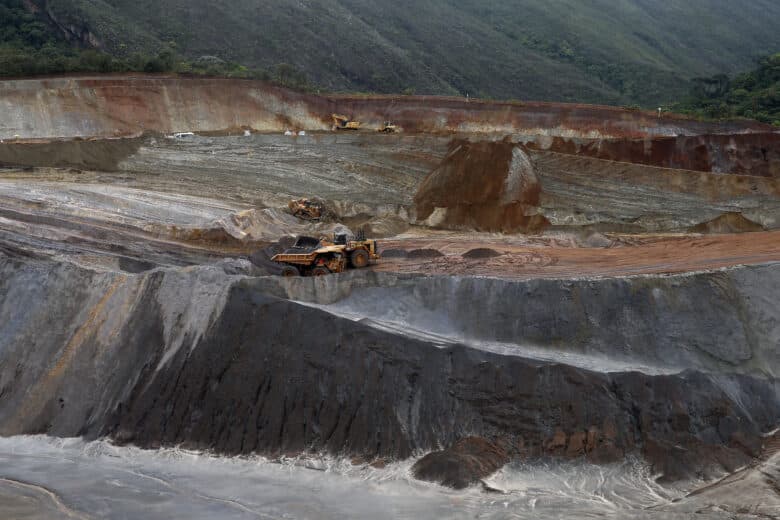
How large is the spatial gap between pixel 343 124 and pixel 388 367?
2413 centimetres

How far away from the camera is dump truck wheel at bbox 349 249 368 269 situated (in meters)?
20.3

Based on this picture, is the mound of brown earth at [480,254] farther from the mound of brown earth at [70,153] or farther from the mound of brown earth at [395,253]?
the mound of brown earth at [70,153]

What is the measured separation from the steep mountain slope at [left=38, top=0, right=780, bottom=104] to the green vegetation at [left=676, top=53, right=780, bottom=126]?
37.5 ft

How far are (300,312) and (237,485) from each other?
3803 mm

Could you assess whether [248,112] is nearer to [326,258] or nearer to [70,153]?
[70,153]

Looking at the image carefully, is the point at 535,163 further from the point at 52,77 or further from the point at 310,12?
→ the point at 310,12

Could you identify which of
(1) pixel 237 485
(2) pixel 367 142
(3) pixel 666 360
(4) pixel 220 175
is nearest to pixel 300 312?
(1) pixel 237 485

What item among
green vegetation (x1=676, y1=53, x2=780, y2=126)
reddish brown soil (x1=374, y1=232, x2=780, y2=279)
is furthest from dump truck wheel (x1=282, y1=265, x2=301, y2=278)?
green vegetation (x1=676, y1=53, x2=780, y2=126)

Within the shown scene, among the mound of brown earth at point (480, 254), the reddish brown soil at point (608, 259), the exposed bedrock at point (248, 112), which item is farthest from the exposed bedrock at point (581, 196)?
the exposed bedrock at point (248, 112)

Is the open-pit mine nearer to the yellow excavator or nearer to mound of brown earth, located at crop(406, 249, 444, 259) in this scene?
mound of brown earth, located at crop(406, 249, 444, 259)

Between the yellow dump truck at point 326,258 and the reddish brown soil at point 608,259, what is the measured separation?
74 centimetres

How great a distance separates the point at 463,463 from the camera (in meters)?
14.1

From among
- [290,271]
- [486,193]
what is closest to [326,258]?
[290,271]

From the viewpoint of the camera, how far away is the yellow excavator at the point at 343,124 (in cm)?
3738
